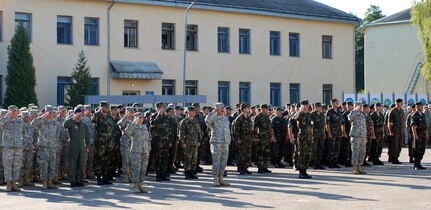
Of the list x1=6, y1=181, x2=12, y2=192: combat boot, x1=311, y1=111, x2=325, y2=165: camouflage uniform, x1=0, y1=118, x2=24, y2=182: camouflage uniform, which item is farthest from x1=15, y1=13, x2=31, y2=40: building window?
x1=6, y1=181, x2=12, y2=192: combat boot

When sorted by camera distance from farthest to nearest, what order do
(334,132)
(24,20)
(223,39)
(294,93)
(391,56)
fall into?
(391,56) → (294,93) → (223,39) → (24,20) → (334,132)

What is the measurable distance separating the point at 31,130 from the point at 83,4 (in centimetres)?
2023

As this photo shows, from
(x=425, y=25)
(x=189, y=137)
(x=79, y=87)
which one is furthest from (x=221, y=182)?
(x=425, y=25)

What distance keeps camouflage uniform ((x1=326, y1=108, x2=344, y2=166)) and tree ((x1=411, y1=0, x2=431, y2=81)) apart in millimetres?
26743

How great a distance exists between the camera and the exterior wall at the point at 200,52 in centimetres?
3753

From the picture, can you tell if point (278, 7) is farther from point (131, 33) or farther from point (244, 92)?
point (131, 33)

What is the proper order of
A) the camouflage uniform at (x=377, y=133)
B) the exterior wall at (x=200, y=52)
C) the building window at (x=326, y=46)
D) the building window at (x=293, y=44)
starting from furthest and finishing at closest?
the building window at (x=326, y=46) < the building window at (x=293, y=44) < the exterior wall at (x=200, y=52) < the camouflage uniform at (x=377, y=133)

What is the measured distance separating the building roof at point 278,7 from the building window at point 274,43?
4.06 ft

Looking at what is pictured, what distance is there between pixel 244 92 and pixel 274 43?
11.9 ft

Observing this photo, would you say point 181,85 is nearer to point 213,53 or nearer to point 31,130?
point 213,53

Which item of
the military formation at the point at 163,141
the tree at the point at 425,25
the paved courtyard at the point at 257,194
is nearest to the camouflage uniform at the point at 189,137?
the military formation at the point at 163,141

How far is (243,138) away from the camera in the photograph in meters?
21.8

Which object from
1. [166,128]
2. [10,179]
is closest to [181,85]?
[166,128]

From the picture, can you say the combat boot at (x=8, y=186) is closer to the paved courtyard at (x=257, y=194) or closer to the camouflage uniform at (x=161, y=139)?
the paved courtyard at (x=257, y=194)
